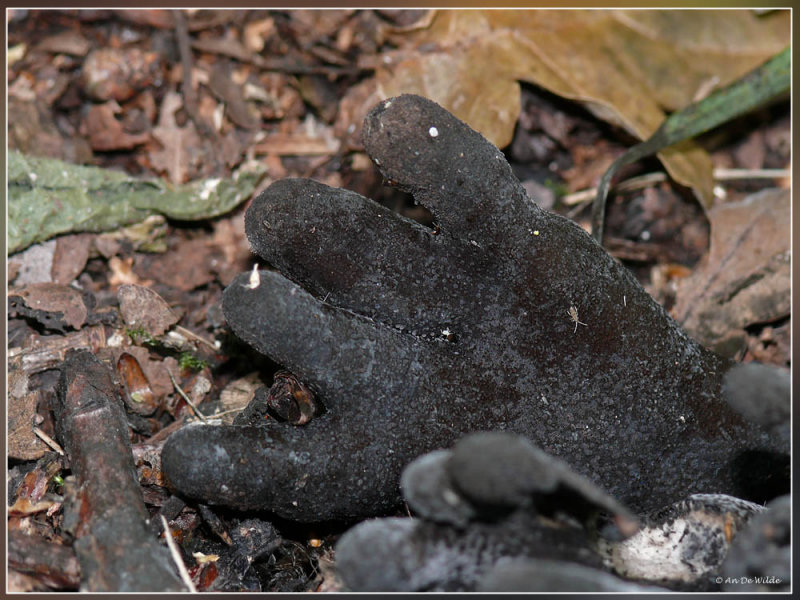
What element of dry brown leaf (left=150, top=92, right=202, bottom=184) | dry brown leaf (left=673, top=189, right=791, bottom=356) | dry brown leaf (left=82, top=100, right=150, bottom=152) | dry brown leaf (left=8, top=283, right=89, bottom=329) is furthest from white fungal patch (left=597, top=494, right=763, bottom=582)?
dry brown leaf (left=82, top=100, right=150, bottom=152)

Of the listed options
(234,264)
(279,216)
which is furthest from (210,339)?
(279,216)

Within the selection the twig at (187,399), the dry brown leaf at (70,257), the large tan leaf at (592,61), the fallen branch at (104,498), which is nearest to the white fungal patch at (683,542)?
the fallen branch at (104,498)

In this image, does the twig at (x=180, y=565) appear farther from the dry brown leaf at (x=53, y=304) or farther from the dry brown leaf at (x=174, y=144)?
the dry brown leaf at (x=174, y=144)

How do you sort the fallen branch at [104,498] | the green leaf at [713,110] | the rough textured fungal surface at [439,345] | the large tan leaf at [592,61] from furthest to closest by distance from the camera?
the large tan leaf at [592,61] < the green leaf at [713,110] < the rough textured fungal surface at [439,345] < the fallen branch at [104,498]

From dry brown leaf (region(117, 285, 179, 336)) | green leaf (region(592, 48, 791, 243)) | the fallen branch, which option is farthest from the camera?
green leaf (region(592, 48, 791, 243))

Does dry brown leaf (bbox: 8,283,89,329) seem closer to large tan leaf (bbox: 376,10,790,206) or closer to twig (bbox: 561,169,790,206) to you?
large tan leaf (bbox: 376,10,790,206)

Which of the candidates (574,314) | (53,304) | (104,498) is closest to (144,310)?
(53,304)

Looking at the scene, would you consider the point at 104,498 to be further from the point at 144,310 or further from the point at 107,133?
the point at 107,133

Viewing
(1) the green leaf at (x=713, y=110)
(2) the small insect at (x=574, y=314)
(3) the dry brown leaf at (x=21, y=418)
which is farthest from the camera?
(1) the green leaf at (x=713, y=110)
